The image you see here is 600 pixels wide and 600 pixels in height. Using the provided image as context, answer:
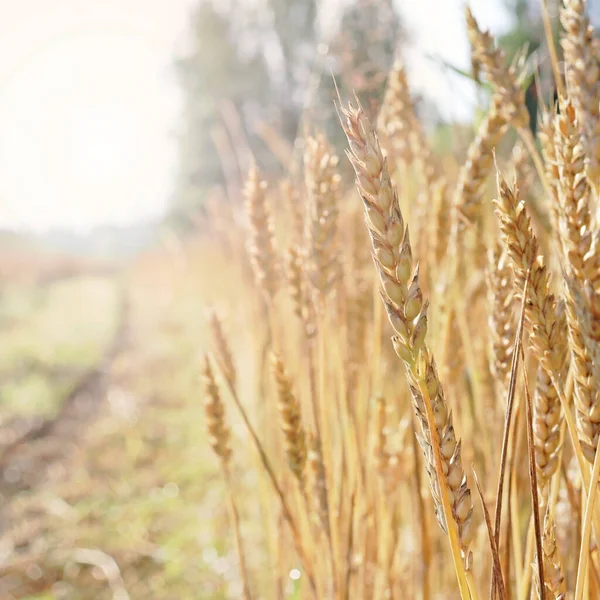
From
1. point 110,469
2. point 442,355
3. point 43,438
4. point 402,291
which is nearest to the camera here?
point 402,291

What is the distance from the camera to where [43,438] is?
2.93 meters

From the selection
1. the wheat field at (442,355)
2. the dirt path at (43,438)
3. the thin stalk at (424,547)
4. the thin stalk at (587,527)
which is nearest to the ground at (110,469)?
the dirt path at (43,438)

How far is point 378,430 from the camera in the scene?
0.61 m

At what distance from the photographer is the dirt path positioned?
7.80 ft

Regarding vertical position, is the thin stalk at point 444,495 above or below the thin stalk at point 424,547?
above

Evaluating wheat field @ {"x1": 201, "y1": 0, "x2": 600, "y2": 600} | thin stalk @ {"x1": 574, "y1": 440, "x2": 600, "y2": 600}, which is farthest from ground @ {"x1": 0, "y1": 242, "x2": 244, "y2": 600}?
thin stalk @ {"x1": 574, "y1": 440, "x2": 600, "y2": 600}

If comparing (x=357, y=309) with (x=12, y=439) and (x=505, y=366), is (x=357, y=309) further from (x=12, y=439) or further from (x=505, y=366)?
(x=12, y=439)

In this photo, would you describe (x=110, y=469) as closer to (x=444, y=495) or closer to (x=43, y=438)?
(x=43, y=438)

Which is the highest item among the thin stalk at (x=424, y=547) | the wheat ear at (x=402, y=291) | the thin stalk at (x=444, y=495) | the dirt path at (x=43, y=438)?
the dirt path at (x=43, y=438)

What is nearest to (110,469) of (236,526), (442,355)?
(236,526)

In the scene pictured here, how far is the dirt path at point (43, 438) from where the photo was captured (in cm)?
238

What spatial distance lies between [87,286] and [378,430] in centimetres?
1085

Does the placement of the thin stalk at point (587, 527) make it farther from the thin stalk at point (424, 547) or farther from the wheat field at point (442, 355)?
the thin stalk at point (424, 547)

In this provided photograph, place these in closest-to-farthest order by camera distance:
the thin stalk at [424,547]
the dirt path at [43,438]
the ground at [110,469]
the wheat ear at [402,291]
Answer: the wheat ear at [402,291] → the thin stalk at [424,547] → the ground at [110,469] → the dirt path at [43,438]
